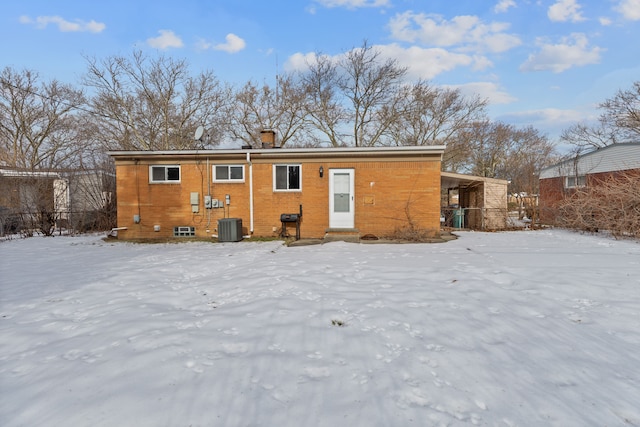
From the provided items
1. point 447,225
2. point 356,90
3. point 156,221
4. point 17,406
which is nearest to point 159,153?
point 156,221

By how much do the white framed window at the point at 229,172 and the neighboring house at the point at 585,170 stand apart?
1389 cm

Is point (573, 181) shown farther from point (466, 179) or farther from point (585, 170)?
point (466, 179)

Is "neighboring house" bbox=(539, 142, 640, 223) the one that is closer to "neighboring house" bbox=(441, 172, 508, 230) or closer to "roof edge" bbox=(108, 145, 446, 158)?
"neighboring house" bbox=(441, 172, 508, 230)

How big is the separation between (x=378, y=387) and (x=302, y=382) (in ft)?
→ 1.98

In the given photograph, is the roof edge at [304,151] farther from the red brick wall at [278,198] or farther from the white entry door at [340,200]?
the white entry door at [340,200]

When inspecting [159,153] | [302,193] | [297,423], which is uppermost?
[159,153]

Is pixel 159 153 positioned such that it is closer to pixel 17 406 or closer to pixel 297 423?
pixel 17 406

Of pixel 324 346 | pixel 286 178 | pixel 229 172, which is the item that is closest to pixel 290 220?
pixel 286 178

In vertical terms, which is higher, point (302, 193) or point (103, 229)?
point (302, 193)

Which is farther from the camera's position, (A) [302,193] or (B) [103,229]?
(B) [103,229]

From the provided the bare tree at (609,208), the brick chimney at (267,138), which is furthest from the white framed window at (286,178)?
the bare tree at (609,208)

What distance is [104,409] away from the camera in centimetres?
215

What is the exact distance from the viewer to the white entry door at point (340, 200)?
1128 centimetres

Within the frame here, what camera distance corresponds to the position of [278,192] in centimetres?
1143
